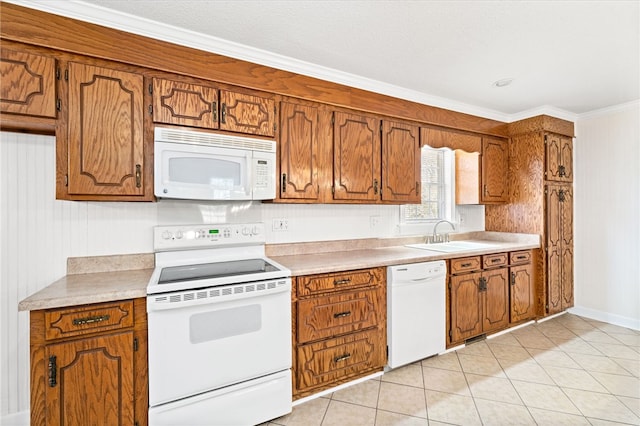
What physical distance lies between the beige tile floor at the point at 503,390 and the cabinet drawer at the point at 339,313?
0.45 m

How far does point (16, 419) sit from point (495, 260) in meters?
3.81

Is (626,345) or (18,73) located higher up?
(18,73)

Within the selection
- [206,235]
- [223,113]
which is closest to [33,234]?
[206,235]

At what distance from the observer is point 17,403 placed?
180 centimetres

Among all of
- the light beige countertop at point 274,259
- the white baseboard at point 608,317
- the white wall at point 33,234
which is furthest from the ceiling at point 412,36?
the white baseboard at point 608,317

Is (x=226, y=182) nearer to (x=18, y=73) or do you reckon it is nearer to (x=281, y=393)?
(x=18, y=73)

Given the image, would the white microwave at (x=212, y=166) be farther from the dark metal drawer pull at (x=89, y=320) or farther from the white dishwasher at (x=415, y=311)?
the white dishwasher at (x=415, y=311)

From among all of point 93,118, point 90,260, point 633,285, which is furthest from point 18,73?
point 633,285

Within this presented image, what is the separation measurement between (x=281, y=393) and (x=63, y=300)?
1.28 metres

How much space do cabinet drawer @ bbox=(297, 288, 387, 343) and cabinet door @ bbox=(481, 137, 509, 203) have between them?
200cm

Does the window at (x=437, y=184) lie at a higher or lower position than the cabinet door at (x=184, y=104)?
lower

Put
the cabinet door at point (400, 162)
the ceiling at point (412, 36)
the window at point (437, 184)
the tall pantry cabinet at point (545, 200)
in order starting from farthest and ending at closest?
the window at point (437, 184) < the tall pantry cabinet at point (545, 200) < the cabinet door at point (400, 162) < the ceiling at point (412, 36)

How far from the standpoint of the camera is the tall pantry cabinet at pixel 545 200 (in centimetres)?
333

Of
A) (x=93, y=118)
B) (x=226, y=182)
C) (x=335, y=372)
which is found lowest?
(x=335, y=372)
